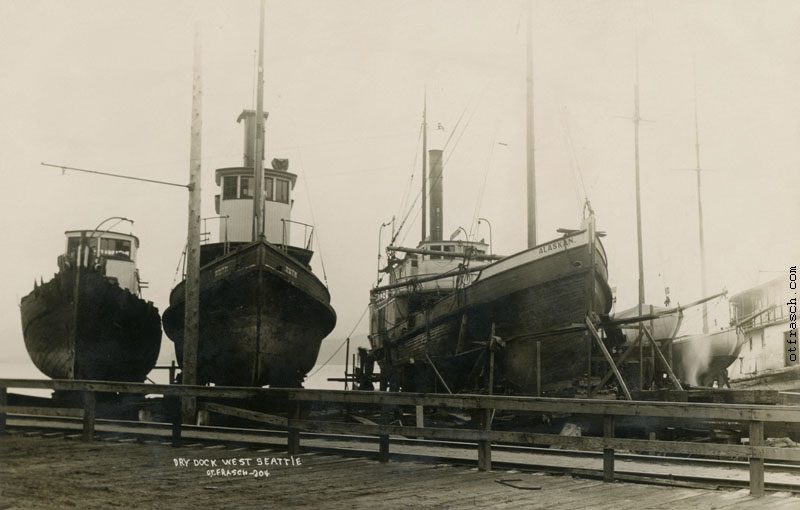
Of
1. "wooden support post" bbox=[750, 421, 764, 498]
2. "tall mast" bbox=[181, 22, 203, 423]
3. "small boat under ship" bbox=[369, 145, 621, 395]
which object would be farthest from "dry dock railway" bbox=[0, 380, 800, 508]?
"small boat under ship" bbox=[369, 145, 621, 395]

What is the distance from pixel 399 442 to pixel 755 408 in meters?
4.12

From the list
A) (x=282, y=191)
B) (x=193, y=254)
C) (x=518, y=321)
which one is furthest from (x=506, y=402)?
(x=282, y=191)

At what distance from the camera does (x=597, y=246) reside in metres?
16.1

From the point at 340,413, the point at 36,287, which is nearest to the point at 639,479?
the point at 340,413

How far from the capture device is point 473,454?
813 centimetres

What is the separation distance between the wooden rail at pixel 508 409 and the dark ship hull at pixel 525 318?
849cm

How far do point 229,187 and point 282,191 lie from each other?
58.5 inches

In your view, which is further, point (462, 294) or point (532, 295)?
point (462, 294)

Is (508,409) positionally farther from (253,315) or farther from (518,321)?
(253,315)

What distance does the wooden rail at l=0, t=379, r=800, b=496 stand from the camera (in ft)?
18.8

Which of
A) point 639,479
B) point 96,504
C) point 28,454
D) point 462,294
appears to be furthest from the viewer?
point 462,294

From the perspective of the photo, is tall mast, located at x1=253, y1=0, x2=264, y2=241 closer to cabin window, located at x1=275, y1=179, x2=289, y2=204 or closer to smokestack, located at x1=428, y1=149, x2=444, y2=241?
cabin window, located at x1=275, y1=179, x2=289, y2=204

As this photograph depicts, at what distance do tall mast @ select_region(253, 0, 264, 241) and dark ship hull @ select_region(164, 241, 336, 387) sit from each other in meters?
0.46

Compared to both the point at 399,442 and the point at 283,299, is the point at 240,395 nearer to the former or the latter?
the point at 399,442
